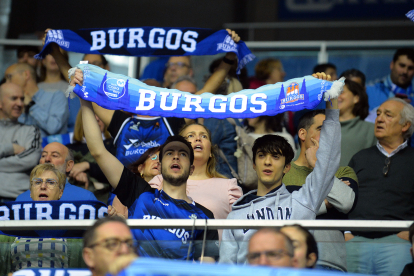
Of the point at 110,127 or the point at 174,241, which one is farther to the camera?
the point at 110,127

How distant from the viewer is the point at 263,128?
6438mm

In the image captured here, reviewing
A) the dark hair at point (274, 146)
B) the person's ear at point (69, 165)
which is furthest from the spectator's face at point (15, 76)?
the dark hair at point (274, 146)

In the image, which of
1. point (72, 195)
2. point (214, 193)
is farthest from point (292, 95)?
point (72, 195)

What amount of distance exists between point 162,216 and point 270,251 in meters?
1.33

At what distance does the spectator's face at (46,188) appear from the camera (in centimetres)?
502

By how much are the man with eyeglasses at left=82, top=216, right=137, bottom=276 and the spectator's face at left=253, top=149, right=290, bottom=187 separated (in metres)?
1.33

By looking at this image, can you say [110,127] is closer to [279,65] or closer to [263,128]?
[263,128]

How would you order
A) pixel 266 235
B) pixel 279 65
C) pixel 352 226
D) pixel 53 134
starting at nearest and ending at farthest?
1. pixel 266 235
2. pixel 352 226
3. pixel 53 134
4. pixel 279 65

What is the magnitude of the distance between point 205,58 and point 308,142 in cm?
352

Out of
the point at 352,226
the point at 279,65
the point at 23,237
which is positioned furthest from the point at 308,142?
the point at 279,65

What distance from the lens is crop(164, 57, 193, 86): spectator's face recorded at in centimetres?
734

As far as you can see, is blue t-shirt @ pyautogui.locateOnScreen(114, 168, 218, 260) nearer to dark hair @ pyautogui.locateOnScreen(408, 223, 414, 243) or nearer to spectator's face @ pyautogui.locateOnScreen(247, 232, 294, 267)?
spectator's face @ pyautogui.locateOnScreen(247, 232, 294, 267)

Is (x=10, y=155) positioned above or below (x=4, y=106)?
below

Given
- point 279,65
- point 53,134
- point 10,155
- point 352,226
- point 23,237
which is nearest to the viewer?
point 352,226
